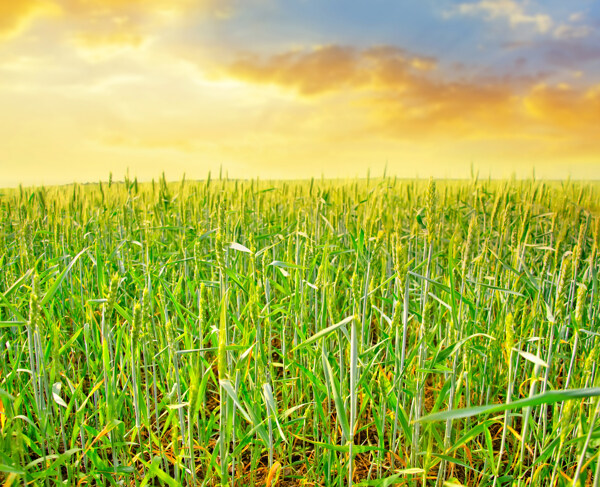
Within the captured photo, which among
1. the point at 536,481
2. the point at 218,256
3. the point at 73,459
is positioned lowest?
the point at 73,459

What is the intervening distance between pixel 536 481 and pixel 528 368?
63 cm

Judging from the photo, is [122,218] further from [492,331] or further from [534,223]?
[534,223]

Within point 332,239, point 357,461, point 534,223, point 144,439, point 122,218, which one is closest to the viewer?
point 357,461

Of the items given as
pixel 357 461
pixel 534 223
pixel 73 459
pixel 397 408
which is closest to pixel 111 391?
pixel 73 459

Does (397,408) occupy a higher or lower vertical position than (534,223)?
lower

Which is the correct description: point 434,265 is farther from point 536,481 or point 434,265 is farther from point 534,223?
point 534,223

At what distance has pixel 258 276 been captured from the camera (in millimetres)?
1608

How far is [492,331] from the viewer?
4.86ft

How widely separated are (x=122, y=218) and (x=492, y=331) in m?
2.13

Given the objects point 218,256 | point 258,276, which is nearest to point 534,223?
point 258,276

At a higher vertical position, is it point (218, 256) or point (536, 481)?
point (218, 256)

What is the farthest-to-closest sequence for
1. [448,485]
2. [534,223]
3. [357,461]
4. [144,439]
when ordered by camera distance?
[534,223] → [144,439] → [357,461] → [448,485]

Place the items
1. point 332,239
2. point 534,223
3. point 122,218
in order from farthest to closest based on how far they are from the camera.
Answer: point 534,223 → point 122,218 → point 332,239

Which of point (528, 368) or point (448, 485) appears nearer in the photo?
point (448, 485)
